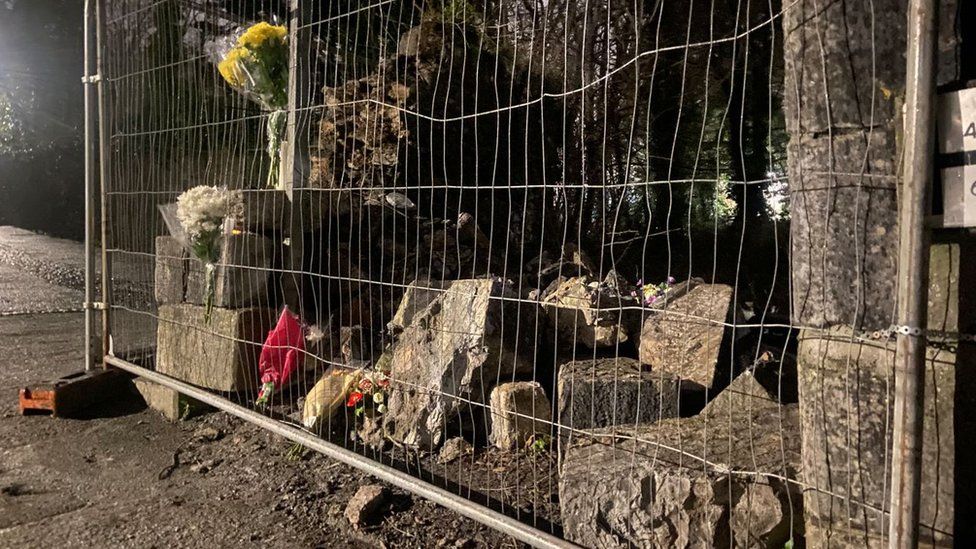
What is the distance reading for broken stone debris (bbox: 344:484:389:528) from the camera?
9.16ft

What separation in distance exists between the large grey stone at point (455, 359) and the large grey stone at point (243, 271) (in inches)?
45.6

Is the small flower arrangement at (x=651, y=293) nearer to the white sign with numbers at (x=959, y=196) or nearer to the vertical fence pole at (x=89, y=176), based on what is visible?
the white sign with numbers at (x=959, y=196)

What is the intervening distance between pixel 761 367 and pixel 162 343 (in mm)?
→ 3574

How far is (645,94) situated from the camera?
19.0 ft

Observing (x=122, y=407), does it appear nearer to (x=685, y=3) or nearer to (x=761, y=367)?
(x=761, y=367)

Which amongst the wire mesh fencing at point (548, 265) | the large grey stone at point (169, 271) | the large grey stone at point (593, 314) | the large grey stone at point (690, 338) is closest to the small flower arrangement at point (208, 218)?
the wire mesh fencing at point (548, 265)

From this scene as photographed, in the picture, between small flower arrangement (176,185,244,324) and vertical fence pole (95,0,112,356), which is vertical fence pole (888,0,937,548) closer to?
small flower arrangement (176,185,244,324)

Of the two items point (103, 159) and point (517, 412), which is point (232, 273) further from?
point (517, 412)

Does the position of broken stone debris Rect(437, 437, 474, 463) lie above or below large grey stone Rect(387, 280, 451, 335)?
below

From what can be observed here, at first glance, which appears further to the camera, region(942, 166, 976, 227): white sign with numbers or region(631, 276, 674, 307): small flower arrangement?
region(631, 276, 674, 307): small flower arrangement

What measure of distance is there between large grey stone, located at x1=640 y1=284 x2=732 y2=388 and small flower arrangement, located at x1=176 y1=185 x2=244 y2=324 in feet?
7.78

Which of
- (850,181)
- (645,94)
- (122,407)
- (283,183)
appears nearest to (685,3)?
(645,94)

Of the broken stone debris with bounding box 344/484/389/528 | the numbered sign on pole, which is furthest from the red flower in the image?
the numbered sign on pole

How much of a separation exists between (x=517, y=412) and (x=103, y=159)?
139 inches
